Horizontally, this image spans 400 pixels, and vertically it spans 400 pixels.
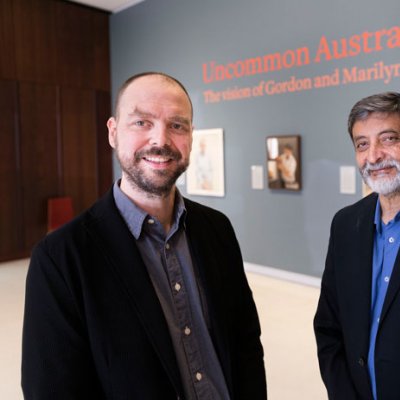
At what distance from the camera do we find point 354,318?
4.97 feet

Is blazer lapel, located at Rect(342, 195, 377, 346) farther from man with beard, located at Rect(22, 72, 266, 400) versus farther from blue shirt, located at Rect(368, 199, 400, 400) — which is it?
man with beard, located at Rect(22, 72, 266, 400)

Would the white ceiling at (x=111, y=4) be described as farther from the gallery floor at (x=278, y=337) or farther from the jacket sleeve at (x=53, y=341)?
the jacket sleeve at (x=53, y=341)

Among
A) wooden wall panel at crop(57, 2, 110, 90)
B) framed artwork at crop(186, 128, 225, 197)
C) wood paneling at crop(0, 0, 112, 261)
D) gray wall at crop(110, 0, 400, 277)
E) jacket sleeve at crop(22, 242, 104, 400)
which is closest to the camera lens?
jacket sleeve at crop(22, 242, 104, 400)

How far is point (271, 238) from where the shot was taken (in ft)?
16.6

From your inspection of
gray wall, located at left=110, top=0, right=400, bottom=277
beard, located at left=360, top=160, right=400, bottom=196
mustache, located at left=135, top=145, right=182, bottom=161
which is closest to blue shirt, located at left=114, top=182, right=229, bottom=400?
mustache, located at left=135, top=145, right=182, bottom=161

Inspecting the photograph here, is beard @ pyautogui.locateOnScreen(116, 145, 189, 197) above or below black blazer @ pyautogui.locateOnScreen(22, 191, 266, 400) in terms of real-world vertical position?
above

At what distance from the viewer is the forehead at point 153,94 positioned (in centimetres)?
130

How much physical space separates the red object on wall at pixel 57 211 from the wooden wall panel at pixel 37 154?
124 mm

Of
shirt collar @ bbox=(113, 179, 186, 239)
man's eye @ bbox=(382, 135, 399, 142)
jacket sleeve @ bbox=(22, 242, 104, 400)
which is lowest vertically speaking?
jacket sleeve @ bbox=(22, 242, 104, 400)

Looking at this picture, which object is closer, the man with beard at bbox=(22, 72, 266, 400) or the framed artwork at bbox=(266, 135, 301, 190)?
the man with beard at bbox=(22, 72, 266, 400)

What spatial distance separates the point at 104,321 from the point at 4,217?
5416 mm

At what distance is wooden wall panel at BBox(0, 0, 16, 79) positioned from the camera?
5.87m

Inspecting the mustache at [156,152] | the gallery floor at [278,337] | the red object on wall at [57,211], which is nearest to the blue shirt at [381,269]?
the mustache at [156,152]

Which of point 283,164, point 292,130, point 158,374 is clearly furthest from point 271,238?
point 158,374
